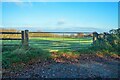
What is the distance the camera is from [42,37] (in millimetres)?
17000

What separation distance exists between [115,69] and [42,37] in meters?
8.11

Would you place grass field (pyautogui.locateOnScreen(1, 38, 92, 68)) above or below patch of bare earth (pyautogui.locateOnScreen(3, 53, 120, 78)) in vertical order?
above

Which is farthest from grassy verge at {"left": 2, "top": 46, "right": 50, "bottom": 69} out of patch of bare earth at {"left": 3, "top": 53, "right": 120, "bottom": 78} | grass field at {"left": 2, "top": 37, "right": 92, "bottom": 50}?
grass field at {"left": 2, "top": 37, "right": 92, "bottom": 50}

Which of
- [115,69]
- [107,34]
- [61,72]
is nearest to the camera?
[61,72]

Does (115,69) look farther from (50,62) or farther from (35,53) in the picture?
(35,53)

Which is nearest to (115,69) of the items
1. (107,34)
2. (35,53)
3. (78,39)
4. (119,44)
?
(35,53)

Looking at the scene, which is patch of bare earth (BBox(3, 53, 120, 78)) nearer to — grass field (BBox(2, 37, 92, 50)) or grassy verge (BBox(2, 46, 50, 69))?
grassy verge (BBox(2, 46, 50, 69))

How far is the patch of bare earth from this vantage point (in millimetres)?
8641

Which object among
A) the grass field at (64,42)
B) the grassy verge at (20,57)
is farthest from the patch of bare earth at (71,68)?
the grass field at (64,42)

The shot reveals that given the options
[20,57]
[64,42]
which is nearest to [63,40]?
[64,42]

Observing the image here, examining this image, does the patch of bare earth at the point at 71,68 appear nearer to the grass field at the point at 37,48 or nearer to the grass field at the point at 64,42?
the grass field at the point at 37,48

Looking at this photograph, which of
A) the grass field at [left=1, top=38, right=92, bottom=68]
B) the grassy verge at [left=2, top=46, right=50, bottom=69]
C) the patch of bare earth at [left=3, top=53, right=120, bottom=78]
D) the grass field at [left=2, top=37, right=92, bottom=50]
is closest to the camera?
the patch of bare earth at [left=3, top=53, right=120, bottom=78]

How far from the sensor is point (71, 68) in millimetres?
9672

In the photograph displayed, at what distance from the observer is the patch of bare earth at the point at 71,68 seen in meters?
8.64
